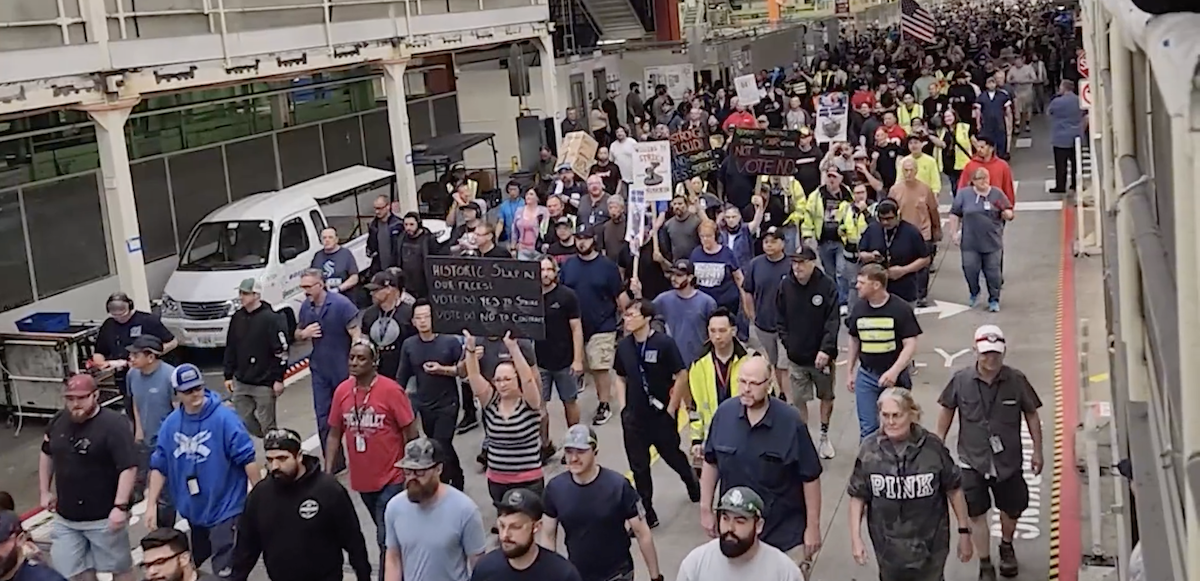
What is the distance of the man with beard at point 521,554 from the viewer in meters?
5.93

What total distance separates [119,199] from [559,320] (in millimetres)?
6459

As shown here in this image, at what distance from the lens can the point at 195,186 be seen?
2125 cm

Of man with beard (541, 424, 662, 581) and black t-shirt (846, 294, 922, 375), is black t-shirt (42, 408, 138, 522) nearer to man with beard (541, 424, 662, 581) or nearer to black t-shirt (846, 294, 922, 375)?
man with beard (541, 424, 662, 581)

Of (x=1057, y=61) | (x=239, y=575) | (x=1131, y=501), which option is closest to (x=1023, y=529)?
(x=1131, y=501)

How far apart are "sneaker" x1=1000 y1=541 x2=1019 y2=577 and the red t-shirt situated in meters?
3.75

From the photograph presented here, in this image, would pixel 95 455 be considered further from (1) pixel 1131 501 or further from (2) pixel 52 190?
(2) pixel 52 190

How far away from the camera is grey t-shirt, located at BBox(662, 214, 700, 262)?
13.8 metres

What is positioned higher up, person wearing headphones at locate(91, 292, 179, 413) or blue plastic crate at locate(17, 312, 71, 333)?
person wearing headphones at locate(91, 292, 179, 413)

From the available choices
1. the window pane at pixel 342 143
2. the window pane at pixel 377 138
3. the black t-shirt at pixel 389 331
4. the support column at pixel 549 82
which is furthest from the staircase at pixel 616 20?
the black t-shirt at pixel 389 331

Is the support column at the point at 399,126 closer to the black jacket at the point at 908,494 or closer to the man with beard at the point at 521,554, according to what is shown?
the black jacket at the point at 908,494

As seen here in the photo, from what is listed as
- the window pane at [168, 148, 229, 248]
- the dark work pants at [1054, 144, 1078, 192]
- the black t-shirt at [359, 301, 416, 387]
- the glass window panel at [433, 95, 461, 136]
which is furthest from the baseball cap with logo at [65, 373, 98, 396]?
the glass window panel at [433, 95, 461, 136]

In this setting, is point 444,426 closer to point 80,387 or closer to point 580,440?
point 80,387

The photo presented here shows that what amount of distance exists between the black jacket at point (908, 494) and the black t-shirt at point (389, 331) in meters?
5.06

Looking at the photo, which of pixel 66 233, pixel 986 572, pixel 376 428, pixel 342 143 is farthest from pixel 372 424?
pixel 342 143
